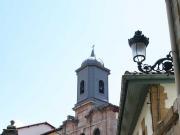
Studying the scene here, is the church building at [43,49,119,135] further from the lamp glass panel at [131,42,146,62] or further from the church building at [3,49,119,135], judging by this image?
the lamp glass panel at [131,42,146,62]

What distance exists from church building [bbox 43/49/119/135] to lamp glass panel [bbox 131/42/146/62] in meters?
35.1

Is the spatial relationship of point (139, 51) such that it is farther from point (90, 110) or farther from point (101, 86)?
point (101, 86)

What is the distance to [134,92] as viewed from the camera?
1452cm

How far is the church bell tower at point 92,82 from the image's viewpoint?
164 feet

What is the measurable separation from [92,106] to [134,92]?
111 ft

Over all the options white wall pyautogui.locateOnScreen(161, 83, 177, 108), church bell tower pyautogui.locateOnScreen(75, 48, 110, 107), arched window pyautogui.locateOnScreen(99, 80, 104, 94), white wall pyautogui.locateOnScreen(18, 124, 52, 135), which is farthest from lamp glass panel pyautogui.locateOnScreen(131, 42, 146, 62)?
arched window pyautogui.locateOnScreen(99, 80, 104, 94)

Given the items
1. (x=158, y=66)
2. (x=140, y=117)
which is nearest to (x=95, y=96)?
(x=140, y=117)

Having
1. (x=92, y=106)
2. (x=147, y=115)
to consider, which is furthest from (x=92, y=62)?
(x=147, y=115)

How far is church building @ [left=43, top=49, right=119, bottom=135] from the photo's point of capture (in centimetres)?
4478

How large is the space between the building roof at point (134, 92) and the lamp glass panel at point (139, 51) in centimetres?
349

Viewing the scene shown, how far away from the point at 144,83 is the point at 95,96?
36.1 m

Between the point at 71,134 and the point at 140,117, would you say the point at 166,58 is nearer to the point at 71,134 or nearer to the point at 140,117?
the point at 140,117

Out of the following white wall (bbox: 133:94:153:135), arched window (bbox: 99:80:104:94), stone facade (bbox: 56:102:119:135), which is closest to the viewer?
white wall (bbox: 133:94:153:135)

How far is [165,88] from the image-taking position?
1393 cm
